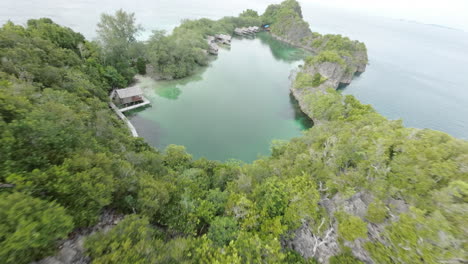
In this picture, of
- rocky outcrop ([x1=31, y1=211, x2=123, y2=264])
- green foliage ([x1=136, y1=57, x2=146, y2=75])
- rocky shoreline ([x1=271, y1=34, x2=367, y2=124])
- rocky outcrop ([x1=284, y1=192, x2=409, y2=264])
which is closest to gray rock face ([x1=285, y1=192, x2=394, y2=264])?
rocky outcrop ([x1=284, y1=192, x2=409, y2=264])

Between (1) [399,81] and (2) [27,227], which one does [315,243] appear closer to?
(2) [27,227]

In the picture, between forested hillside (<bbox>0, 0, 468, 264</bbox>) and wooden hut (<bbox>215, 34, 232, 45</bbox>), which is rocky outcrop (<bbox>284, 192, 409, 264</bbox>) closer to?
forested hillside (<bbox>0, 0, 468, 264</bbox>)

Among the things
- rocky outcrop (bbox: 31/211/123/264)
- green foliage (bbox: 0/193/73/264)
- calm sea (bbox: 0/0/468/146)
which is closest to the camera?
green foliage (bbox: 0/193/73/264)

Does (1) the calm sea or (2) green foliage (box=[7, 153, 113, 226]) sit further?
(1) the calm sea

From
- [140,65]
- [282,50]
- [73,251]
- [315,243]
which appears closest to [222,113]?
[140,65]

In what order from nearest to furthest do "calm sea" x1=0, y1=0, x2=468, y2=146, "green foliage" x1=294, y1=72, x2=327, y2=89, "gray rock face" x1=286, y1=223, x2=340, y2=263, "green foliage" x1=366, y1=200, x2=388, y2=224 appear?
"green foliage" x1=366, y1=200, x2=388, y2=224 → "gray rock face" x1=286, y1=223, x2=340, y2=263 → "green foliage" x1=294, y1=72, x2=327, y2=89 → "calm sea" x1=0, y1=0, x2=468, y2=146

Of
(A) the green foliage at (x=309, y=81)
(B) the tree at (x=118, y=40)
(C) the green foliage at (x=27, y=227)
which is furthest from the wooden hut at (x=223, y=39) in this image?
(C) the green foliage at (x=27, y=227)

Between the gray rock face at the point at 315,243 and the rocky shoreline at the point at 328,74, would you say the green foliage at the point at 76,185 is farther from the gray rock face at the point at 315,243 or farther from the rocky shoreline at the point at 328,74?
the rocky shoreline at the point at 328,74

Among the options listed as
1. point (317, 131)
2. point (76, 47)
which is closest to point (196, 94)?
point (76, 47)
